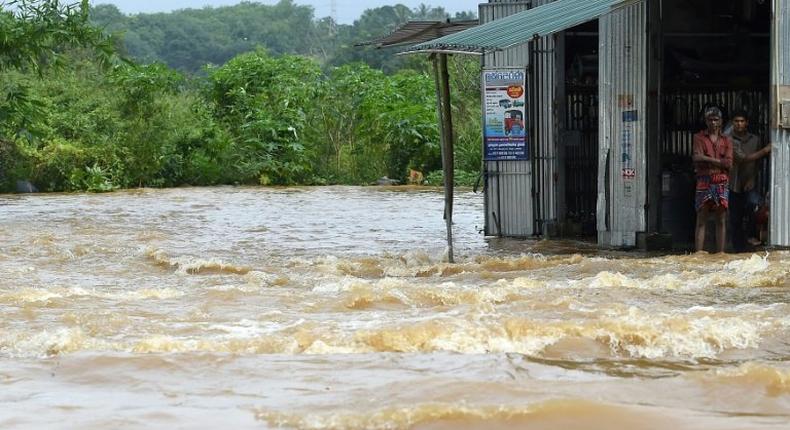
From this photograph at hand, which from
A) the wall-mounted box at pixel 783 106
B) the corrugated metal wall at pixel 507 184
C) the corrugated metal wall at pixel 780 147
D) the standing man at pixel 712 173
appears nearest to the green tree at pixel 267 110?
the corrugated metal wall at pixel 507 184

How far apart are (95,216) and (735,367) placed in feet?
51.7

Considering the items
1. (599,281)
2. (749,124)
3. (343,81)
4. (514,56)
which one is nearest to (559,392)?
(599,281)

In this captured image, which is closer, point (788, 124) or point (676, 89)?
point (788, 124)

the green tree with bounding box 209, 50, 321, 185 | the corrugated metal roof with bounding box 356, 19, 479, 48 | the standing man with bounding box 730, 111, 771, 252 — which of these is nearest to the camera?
the standing man with bounding box 730, 111, 771, 252

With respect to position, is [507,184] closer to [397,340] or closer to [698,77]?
[698,77]

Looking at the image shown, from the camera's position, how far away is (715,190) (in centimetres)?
1256

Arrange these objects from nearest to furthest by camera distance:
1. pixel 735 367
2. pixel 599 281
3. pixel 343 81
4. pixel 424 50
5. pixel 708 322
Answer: pixel 735 367
pixel 708 322
pixel 599 281
pixel 424 50
pixel 343 81

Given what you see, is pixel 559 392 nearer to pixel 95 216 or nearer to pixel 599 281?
pixel 599 281

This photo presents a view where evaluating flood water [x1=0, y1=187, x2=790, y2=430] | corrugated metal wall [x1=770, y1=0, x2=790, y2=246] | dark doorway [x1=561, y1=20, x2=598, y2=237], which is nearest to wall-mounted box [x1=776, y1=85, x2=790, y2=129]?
corrugated metal wall [x1=770, y1=0, x2=790, y2=246]

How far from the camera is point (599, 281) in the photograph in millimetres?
10891

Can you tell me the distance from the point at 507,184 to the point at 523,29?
3.91 meters

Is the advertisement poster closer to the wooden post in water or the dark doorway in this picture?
the dark doorway

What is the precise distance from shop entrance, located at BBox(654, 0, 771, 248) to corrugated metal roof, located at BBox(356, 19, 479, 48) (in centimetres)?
343

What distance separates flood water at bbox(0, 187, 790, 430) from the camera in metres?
6.62
